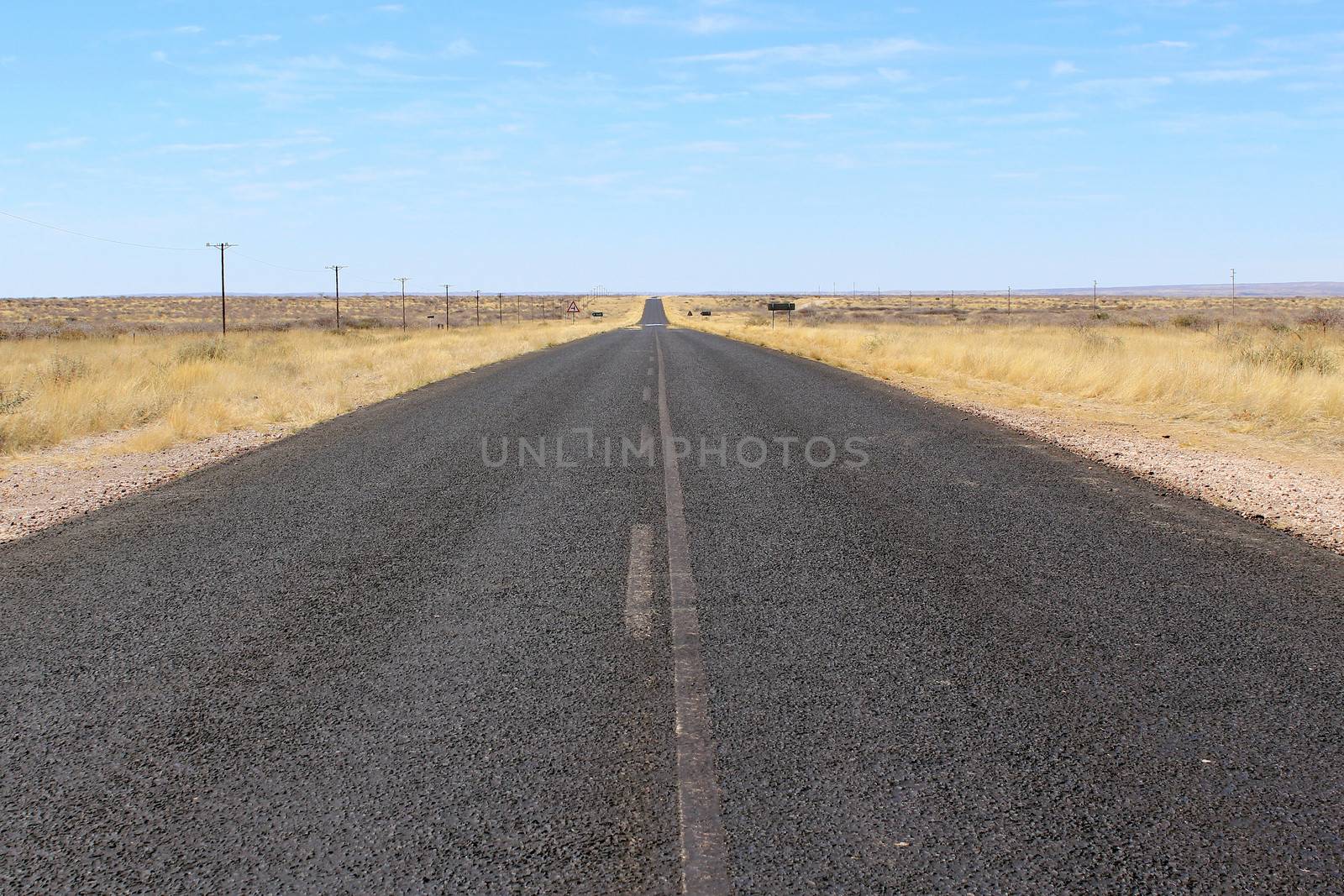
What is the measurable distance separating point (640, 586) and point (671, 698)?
1642 millimetres

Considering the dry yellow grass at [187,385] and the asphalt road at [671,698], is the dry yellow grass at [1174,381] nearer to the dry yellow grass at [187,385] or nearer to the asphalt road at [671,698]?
the asphalt road at [671,698]

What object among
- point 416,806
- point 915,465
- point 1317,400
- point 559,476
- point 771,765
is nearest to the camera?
point 416,806

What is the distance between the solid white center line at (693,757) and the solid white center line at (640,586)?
13 cm

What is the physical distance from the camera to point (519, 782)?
3.15m

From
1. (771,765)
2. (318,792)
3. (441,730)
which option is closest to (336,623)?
(441,730)

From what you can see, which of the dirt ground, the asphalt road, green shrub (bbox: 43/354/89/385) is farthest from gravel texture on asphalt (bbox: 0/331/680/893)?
the dirt ground

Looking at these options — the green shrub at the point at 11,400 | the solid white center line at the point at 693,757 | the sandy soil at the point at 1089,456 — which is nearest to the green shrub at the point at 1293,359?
the sandy soil at the point at 1089,456

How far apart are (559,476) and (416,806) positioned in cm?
626

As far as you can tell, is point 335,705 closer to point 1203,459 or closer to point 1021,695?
point 1021,695

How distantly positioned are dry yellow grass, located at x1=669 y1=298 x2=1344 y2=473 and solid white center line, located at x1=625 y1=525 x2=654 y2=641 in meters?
A: 8.40

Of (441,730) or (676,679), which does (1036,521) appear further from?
(441,730)

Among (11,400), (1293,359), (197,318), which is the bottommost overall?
(11,400)

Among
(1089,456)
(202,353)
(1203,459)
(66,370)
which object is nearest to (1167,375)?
(1203,459)

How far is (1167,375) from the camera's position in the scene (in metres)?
17.3
